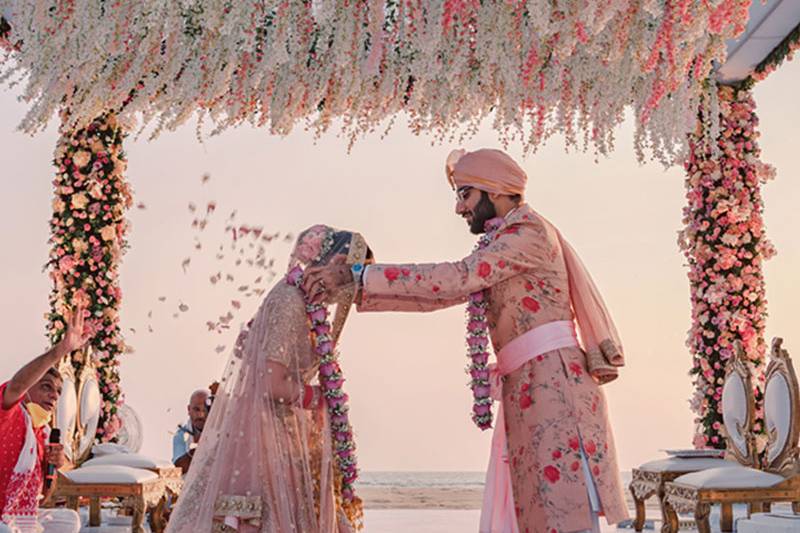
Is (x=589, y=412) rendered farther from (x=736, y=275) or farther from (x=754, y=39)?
(x=736, y=275)

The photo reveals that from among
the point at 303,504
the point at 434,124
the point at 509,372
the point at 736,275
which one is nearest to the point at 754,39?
the point at 736,275

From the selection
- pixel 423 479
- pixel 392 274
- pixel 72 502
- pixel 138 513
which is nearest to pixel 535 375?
pixel 392 274

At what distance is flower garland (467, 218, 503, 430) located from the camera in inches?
119

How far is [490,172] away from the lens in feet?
10.1

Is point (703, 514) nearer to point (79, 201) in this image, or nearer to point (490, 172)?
point (490, 172)

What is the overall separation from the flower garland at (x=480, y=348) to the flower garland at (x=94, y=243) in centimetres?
585

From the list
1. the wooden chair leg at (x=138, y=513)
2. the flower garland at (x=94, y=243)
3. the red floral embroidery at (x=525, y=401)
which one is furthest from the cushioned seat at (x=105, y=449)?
the red floral embroidery at (x=525, y=401)

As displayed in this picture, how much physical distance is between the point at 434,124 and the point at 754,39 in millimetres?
2534

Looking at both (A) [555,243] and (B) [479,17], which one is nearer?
(A) [555,243]

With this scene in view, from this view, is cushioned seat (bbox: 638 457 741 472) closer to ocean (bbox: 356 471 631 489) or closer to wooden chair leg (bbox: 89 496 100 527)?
wooden chair leg (bbox: 89 496 100 527)

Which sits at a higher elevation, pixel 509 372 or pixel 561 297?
pixel 561 297

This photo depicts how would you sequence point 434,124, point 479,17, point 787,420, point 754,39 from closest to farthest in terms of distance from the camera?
point 479,17
point 787,420
point 434,124
point 754,39

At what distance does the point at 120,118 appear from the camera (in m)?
5.03

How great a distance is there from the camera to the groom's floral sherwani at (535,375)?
2.86 meters
